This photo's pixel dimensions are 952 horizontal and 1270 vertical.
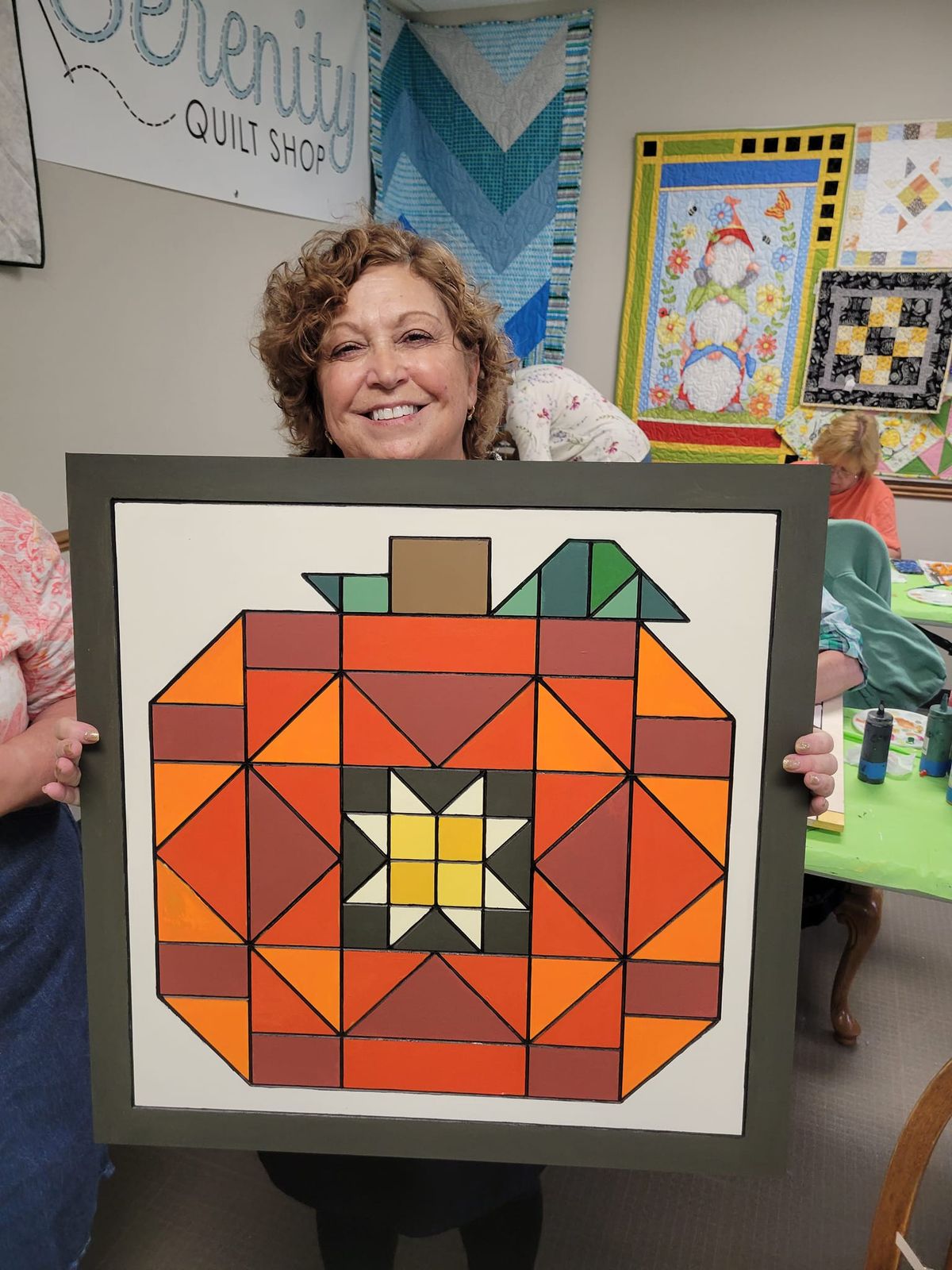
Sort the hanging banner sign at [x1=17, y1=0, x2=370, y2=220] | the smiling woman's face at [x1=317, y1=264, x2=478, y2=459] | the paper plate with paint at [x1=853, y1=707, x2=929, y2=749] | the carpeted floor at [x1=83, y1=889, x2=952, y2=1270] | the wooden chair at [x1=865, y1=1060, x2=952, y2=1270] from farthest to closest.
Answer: the hanging banner sign at [x1=17, y1=0, x2=370, y2=220], the paper plate with paint at [x1=853, y1=707, x2=929, y2=749], the carpeted floor at [x1=83, y1=889, x2=952, y2=1270], the smiling woman's face at [x1=317, y1=264, x2=478, y2=459], the wooden chair at [x1=865, y1=1060, x2=952, y2=1270]

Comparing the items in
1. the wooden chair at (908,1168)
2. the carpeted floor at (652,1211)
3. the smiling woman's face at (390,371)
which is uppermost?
the smiling woman's face at (390,371)

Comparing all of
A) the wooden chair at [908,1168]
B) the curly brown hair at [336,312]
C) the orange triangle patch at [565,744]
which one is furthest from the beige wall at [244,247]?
the wooden chair at [908,1168]

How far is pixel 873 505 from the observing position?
344 centimetres

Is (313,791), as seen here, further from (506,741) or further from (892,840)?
(892,840)

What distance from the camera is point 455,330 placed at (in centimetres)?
107

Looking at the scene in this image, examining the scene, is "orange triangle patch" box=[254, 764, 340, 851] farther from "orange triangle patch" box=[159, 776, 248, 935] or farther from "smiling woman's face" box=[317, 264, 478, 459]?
"smiling woman's face" box=[317, 264, 478, 459]

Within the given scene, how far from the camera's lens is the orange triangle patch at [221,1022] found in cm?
76

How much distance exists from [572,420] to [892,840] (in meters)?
1.84

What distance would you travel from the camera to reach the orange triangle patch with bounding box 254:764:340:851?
0.74m

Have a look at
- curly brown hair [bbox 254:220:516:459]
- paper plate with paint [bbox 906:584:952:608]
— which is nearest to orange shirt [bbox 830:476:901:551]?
paper plate with paint [bbox 906:584:952:608]

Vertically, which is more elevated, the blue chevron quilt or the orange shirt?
the blue chevron quilt

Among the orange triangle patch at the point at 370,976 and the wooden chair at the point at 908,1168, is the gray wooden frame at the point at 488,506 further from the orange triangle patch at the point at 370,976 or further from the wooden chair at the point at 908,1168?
the wooden chair at the point at 908,1168

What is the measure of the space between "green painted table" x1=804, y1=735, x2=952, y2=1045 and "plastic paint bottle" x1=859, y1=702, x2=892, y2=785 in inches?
0.8

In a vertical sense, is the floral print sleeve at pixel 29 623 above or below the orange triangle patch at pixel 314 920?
above
